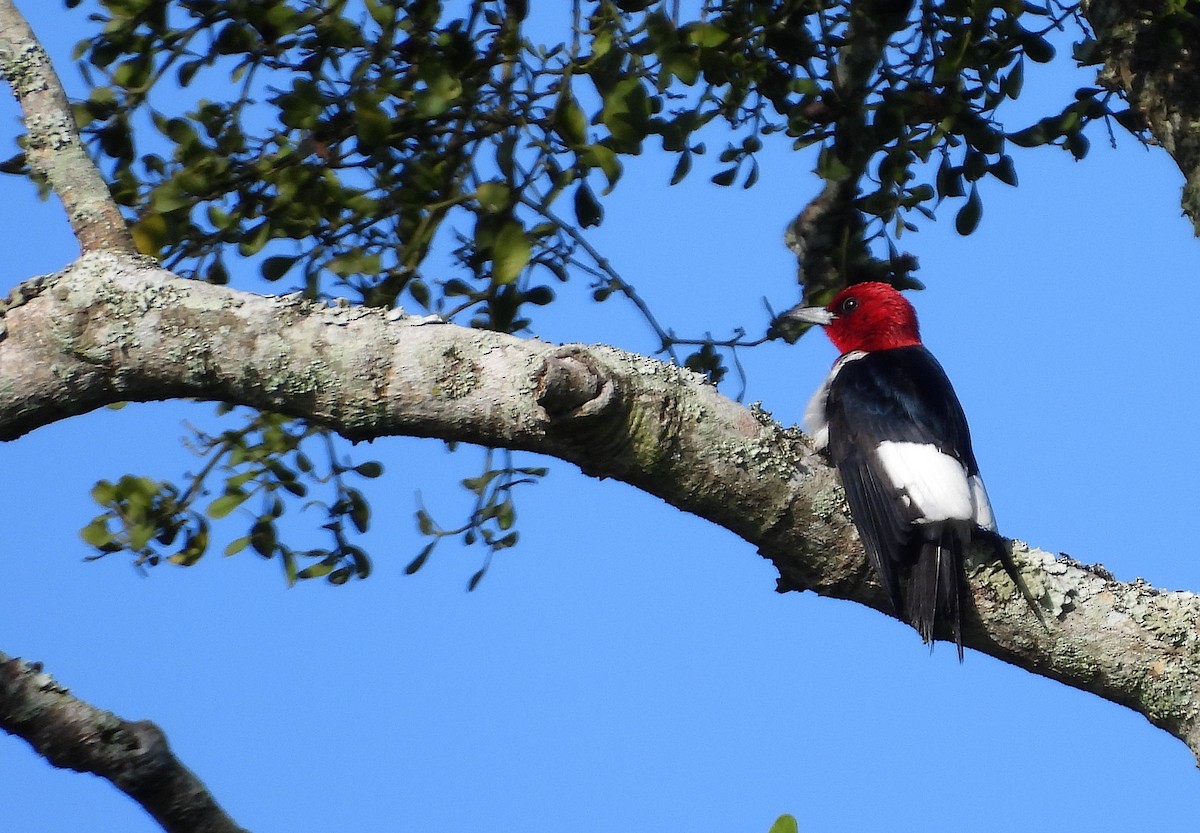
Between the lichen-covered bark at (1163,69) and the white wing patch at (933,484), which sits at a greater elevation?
the lichen-covered bark at (1163,69)

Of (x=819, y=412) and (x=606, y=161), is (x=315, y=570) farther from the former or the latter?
(x=606, y=161)

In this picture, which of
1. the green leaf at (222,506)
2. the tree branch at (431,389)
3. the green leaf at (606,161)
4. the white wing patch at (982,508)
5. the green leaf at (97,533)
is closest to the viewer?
the tree branch at (431,389)

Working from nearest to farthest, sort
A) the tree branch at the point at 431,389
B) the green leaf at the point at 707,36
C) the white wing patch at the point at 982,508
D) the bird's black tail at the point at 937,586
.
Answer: the tree branch at the point at 431,389 → the bird's black tail at the point at 937,586 → the white wing patch at the point at 982,508 → the green leaf at the point at 707,36

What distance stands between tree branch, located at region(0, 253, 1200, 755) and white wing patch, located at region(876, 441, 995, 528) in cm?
47

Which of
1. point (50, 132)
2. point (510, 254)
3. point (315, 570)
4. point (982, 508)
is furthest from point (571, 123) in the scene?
point (315, 570)

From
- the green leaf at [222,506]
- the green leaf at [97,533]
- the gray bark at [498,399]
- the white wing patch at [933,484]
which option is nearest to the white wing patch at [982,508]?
the white wing patch at [933,484]

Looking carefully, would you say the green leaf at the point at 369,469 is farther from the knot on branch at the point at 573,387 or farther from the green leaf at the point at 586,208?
the knot on branch at the point at 573,387

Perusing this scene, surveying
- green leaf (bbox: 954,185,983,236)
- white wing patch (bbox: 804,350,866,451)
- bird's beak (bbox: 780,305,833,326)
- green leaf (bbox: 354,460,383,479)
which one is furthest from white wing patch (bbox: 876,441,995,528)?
green leaf (bbox: 354,460,383,479)

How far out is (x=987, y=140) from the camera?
13.1 feet

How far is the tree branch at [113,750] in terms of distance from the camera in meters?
2.01

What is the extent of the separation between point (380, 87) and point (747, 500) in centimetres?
172

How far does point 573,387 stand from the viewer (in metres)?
2.40

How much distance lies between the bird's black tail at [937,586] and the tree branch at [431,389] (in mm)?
208

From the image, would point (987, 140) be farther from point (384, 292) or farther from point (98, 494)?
point (98, 494)
